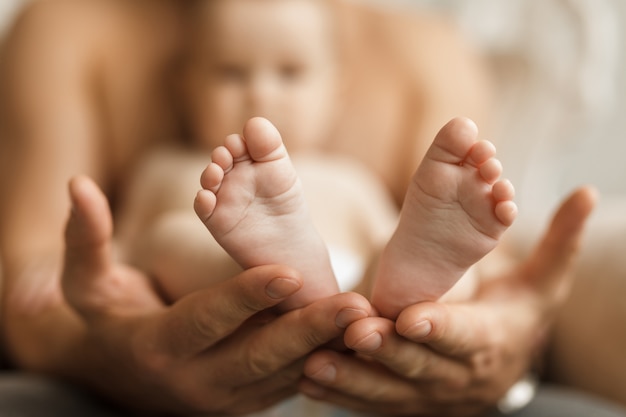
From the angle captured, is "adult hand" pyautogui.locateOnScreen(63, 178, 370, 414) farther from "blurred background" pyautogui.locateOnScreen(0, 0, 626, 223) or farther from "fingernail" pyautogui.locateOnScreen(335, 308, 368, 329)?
"blurred background" pyautogui.locateOnScreen(0, 0, 626, 223)

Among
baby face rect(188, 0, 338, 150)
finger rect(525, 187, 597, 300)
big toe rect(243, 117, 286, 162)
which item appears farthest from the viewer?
baby face rect(188, 0, 338, 150)

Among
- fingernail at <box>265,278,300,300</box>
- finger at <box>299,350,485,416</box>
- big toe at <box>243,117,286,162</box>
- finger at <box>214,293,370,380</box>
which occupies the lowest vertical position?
finger at <box>299,350,485,416</box>

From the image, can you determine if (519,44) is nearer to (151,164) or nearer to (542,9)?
(542,9)

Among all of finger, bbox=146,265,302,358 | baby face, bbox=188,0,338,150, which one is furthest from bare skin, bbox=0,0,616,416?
baby face, bbox=188,0,338,150

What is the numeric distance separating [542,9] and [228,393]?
79 centimetres

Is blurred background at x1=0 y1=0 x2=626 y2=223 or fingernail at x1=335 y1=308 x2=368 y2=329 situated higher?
blurred background at x1=0 y1=0 x2=626 y2=223

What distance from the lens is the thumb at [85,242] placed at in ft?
1.69

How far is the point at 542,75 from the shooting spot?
44.1 inches

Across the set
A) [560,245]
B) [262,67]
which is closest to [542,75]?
[262,67]

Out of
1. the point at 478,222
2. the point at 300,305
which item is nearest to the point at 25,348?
the point at 300,305

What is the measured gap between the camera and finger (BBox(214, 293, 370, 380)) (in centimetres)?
46

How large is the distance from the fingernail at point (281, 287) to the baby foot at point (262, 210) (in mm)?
29

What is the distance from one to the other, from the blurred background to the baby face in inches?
12.8

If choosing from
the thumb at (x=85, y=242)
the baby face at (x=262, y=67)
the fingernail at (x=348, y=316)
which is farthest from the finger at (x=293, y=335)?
the baby face at (x=262, y=67)
